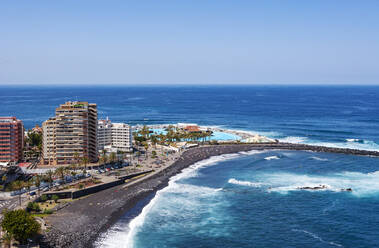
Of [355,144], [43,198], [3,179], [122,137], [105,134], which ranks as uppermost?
[105,134]

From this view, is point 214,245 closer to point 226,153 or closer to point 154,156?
point 154,156

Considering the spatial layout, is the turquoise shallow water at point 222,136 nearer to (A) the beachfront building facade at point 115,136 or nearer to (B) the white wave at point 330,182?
(A) the beachfront building facade at point 115,136

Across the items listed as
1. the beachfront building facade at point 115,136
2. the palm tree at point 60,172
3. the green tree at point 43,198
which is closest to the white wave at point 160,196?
the green tree at point 43,198

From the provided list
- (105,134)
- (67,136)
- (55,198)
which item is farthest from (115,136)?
(55,198)

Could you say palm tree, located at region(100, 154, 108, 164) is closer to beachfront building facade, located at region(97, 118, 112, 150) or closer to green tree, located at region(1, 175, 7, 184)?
green tree, located at region(1, 175, 7, 184)

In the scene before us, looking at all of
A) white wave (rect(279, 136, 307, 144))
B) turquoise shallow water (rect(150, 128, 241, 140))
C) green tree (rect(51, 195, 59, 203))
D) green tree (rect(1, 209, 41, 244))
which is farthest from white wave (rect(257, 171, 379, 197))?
turquoise shallow water (rect(150, 128, 241, 140))

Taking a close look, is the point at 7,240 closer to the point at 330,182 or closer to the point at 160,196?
the point at 160,196

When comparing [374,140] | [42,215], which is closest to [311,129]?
[374,140]
